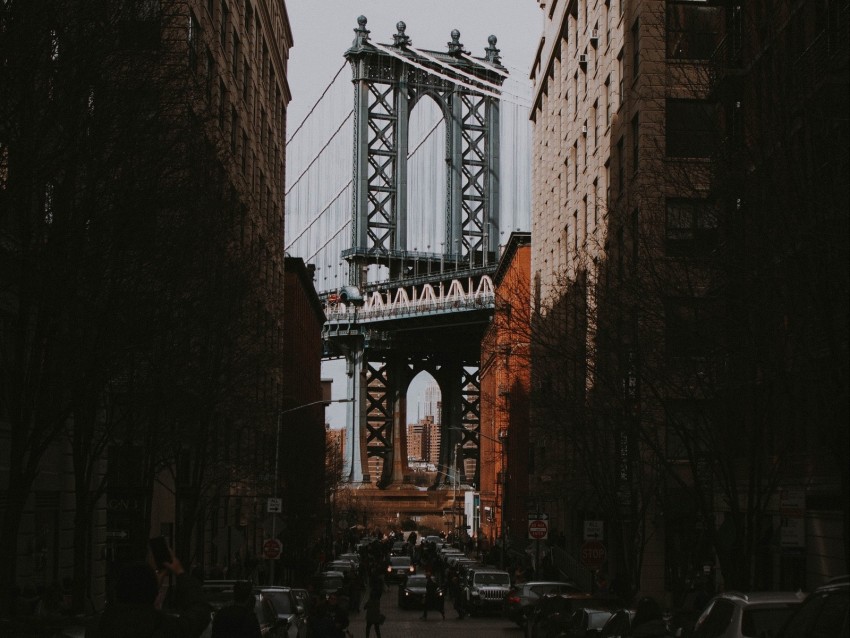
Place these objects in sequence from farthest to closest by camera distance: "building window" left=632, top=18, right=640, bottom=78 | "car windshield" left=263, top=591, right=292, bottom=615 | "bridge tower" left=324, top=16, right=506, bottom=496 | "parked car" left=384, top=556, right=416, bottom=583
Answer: "bridge tower" left=324, top=16, right=506, bottom=496 < "parked car" left=384, top=556, right=416, bottom=583 < "building window" left=632, top=18, right=640, bottom=78 < "car windshield" left=263, top=591, right=292, bottom=615

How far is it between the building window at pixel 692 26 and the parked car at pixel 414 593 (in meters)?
19.5

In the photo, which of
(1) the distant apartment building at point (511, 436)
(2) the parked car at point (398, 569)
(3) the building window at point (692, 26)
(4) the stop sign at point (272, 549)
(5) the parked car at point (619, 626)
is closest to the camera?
(5) the parked car at point (619, 626)

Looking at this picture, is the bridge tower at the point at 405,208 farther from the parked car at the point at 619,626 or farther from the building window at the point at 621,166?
the parked car at the point at 619,626

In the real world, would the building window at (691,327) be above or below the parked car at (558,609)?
above

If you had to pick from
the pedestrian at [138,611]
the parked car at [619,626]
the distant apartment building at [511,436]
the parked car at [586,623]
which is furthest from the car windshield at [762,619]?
the distant apartment building at [511,436]

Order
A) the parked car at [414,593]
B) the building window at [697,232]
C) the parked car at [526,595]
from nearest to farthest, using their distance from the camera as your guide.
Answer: the building window at [697,232]
the parked car at [526,595]
the parked car at [414,593]

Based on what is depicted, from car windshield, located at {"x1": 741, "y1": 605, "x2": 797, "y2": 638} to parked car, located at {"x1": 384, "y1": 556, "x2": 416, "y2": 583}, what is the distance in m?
55.2

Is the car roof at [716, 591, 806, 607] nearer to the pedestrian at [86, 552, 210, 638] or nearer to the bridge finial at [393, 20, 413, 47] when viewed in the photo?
the pedestrian at [86, 552, 210, 638]

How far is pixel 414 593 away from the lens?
164 ft

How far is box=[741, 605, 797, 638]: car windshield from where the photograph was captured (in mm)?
12484

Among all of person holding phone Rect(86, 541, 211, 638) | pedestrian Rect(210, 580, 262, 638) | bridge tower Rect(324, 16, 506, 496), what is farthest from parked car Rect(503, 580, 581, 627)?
bridge tower Rect(324, 16, 506, 496)

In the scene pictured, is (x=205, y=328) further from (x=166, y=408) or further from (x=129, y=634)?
(x=129, y=634)

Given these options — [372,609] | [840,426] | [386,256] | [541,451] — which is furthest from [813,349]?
[386,256]

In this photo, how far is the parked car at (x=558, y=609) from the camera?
83.2ft
